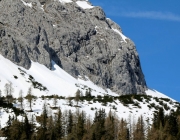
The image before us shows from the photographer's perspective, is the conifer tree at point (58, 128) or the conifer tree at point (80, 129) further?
the conifer tree at point (58, 128)

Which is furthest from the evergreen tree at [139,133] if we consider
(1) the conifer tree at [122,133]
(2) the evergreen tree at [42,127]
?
(2) the evergreen tree at [42,127]

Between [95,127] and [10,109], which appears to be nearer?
[95,127]

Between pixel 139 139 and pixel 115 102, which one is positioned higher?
pixel 115 102

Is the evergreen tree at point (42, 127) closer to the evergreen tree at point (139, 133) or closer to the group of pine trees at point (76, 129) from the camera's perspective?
the group of pine trees at point (76, 129)

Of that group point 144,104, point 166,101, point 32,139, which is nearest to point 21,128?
point 32,139

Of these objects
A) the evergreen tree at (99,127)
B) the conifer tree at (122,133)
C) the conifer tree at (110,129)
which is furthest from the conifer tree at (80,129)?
the conifer tree at (122,133)

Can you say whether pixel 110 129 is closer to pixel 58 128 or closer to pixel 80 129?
pixel 80 129

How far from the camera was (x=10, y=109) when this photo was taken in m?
126

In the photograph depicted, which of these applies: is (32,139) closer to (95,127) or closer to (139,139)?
(95,127)

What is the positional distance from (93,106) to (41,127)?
36.6 m

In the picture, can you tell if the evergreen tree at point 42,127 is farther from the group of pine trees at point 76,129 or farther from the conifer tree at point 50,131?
the conifer tree at point 50,131

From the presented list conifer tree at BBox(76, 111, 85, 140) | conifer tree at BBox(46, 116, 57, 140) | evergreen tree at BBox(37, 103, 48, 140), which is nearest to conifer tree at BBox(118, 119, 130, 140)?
conifer tree at BBox(76, 111, 85, 140)

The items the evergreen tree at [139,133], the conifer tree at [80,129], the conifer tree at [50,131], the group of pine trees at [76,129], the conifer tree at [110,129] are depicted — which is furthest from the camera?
the conifer tree at [110,129]

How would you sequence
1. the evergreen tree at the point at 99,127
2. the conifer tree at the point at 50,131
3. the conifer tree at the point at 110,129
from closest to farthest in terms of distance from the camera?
the conifer tree at the point at 50,131 → the evergreen tree at the point at 99,127 → the conifer tree at the point at 110,129
